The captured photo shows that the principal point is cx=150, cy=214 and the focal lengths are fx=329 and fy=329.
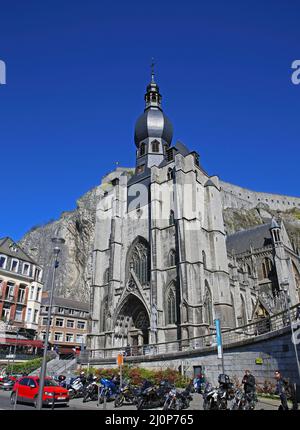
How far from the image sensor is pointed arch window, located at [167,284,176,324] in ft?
80.9

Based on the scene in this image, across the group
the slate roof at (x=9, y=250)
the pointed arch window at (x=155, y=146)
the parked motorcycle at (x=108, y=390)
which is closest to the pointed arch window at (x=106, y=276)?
the slate roof at (x=9, y=250)

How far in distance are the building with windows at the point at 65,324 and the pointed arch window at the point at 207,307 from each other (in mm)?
22777

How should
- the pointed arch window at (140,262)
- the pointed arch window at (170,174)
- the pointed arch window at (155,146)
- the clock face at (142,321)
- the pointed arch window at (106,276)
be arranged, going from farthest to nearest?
the pointed arch window at (155,146), the pointed arch window at (106,276), the pointed arch window at (170,174), the pointed arch window at (140,262), the clock face at (142,321)

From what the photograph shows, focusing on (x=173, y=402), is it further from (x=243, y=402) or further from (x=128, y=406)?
(x=128, y=406)

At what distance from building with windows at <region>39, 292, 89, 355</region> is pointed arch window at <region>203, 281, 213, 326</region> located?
74.7ft

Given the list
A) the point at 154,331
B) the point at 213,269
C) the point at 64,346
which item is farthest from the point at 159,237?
the point at 64,346

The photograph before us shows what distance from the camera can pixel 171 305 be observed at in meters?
25.1

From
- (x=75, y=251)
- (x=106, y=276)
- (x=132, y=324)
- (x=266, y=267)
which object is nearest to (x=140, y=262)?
(x=106, y=276)

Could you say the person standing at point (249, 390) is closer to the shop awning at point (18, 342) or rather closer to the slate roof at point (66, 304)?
the shop awning at point (18, 342)

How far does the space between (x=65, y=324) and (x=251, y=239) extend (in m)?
27.8

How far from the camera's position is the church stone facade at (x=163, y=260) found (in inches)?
969

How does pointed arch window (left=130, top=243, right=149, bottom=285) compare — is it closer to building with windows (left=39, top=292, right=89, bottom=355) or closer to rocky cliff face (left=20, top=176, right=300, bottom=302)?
building with windows (left=39, top=292, right=89, bottom=355)

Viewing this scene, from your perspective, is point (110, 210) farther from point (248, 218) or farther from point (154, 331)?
point (248, 218)
